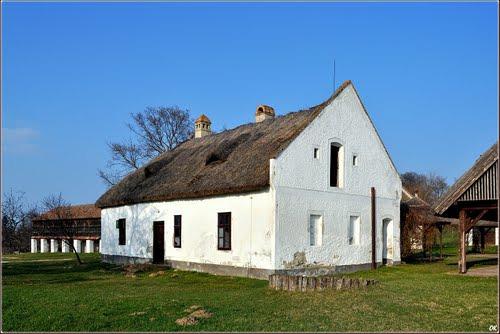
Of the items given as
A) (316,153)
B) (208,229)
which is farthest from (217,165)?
(316,153)

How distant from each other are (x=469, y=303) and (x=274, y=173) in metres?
8.59

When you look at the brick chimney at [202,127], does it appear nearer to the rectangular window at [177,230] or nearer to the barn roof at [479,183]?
the rectangular window at [177,230]

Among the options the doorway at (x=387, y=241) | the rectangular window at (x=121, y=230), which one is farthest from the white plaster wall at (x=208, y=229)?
the doorway at (x=387, y=241)

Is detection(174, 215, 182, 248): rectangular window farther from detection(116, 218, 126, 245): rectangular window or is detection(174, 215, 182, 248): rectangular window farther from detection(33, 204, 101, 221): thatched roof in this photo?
detection(33, 204, 101, 221): thatched roof

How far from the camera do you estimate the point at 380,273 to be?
21094mm

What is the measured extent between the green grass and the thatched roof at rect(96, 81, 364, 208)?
420 cm

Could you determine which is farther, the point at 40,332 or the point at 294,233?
the point at 294,233

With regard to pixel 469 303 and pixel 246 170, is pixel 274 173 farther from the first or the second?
pixel 469 303

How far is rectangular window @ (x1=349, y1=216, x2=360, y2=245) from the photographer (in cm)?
2253

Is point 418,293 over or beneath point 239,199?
beneath

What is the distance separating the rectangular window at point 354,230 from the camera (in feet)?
73.9

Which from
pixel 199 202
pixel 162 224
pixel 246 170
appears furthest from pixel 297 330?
pixel 162 224

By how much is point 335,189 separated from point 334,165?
112 centimetres

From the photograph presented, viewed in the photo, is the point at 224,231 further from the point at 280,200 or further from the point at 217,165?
the point at 217,165
